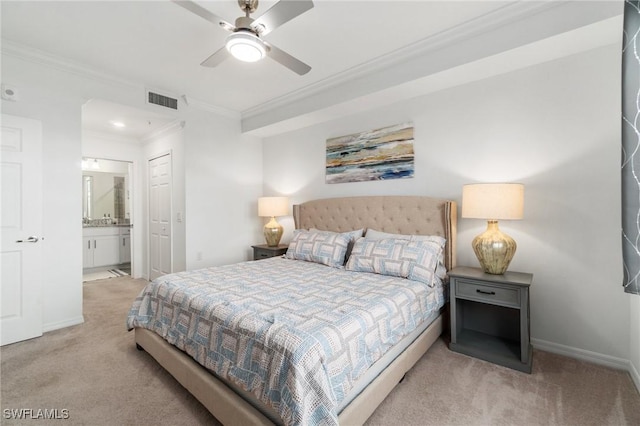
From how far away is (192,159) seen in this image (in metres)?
4.10

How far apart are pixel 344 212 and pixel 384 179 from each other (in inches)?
25.5

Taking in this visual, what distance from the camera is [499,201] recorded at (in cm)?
229

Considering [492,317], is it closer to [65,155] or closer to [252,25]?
[252,25]

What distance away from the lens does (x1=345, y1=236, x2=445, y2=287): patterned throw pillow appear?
8.16ft

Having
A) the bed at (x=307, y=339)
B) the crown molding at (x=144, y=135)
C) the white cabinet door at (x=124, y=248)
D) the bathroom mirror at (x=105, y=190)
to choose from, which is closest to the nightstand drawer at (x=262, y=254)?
A: the bed at (x=307, y=339)

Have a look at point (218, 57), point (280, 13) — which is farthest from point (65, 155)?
point (280, 13)

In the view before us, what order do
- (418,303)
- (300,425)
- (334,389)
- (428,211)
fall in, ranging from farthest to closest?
1. (428,211)
2. (418,303)
3. (334,389)
4. (300,425)

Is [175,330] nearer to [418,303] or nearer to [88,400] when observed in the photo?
[88,400]

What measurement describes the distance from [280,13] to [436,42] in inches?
60.4

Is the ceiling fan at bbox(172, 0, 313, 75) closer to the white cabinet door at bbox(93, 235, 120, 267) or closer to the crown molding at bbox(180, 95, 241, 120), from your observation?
the crown molding at bbox(180, 95, 241, 120)

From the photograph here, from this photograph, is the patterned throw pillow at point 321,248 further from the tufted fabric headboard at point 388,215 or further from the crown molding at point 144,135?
the crown molding at point 144,135

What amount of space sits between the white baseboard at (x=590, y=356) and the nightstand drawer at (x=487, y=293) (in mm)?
694

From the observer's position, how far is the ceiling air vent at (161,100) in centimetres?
363

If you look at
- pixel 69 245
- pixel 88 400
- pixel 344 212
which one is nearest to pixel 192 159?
pixel 69 245
